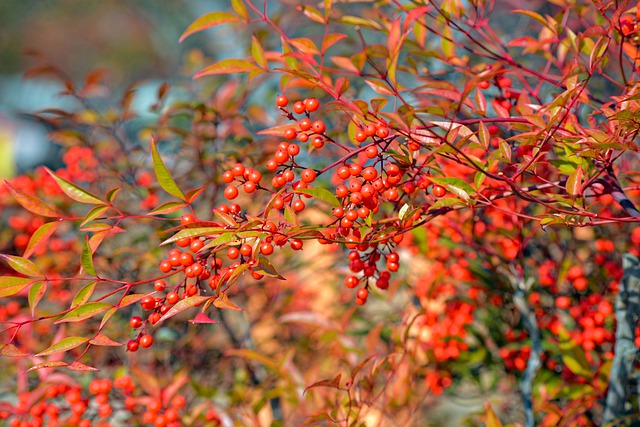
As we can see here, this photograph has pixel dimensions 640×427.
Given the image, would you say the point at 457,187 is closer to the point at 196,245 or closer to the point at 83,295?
the point at 196,245

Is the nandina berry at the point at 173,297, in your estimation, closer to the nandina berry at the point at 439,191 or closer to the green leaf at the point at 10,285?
the green leaf at the point at 10,285

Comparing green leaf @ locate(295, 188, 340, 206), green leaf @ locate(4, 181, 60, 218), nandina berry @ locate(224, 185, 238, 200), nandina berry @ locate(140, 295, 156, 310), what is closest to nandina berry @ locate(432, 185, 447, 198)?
green leaf @ locate(295, 188, 340, 206)

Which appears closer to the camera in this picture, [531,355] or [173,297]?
[173,297]

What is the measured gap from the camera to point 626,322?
38.1 inches

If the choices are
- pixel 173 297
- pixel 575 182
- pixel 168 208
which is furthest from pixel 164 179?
pixel 575 182

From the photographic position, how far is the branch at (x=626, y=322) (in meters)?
0.97

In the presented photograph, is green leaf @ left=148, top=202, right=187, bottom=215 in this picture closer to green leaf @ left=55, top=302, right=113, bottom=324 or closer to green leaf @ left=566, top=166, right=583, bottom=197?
green leaf @ left=55, top=302, right=113, bottom=324

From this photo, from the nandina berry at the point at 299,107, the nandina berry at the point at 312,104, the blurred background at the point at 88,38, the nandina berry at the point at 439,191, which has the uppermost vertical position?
the nandina berry at the point at 312,104

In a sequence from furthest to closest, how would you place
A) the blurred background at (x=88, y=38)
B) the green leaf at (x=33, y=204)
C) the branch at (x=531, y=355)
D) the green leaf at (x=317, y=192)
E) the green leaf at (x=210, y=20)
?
the blurred background at (x=88, y=38), the branch at (x=531, y=355), the green leaf at (x=210, y=20), the green leaf at (x=33, y=204), the green leaf at (x=317, y=192)

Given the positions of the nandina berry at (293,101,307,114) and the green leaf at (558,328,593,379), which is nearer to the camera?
the nandina berry at (293,101,307,114)

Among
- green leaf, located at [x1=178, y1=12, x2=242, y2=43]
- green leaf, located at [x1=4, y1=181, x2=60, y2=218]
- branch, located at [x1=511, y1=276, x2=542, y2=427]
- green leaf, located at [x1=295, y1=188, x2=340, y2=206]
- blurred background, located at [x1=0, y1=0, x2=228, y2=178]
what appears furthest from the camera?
blurred background, located at [x1=0, y1=0, x2=228, y2=178]

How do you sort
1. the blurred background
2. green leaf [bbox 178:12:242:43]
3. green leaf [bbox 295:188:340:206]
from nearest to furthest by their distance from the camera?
green leaf [bbox 295:188:340:206] → green leaf [bbox 178:12:242:43] → the blurred background

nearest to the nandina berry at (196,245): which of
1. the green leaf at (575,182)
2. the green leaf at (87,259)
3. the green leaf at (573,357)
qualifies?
the green leaf at (87,259)

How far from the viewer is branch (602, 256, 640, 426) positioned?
3.17 ft
